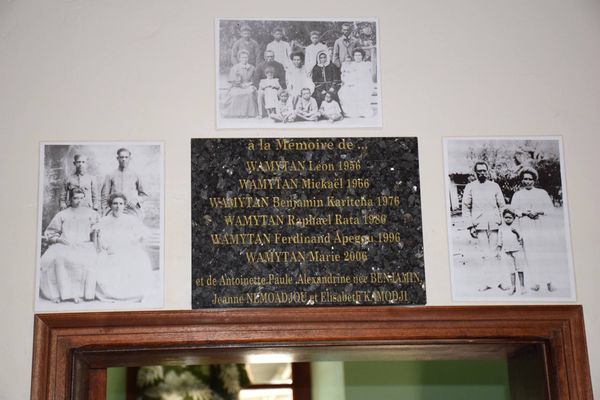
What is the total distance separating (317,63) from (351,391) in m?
2.33

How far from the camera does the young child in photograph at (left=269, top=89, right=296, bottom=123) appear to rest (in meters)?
2.71

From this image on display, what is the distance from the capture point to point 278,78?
2.74m

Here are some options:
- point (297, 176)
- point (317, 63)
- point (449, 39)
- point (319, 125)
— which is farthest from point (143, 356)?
point (449, 39)

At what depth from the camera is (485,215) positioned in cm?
269

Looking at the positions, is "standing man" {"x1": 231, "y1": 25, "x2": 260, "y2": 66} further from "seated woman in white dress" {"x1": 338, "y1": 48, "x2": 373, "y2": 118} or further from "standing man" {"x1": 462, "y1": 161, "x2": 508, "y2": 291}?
"standing man" {"x1": 462, "y1": 161, "x2": 508, "y2": 291}

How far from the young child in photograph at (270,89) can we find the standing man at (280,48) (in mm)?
57

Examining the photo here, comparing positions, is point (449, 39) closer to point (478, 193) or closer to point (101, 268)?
point (478, 193)

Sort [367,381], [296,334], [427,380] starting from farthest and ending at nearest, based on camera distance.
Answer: [367,381] → [427,380] → [296,334]

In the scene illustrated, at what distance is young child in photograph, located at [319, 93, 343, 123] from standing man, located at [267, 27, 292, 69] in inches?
6.7

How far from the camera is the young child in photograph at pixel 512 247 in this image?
264 centimetres

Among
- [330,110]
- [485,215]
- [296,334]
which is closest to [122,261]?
[296,334]

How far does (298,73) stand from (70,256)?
2.99ft

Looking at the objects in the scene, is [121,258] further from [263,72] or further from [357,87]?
[357,87]

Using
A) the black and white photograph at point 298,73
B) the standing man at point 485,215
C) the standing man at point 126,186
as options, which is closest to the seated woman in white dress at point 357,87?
the black and white photograph at point 298,73
